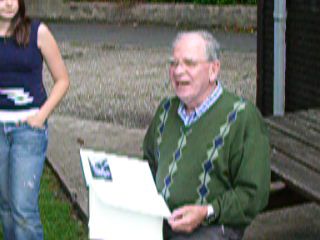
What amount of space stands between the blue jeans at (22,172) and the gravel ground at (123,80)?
3.92 metres

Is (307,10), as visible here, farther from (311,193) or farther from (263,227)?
(311,193)

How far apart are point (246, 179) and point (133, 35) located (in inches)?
456

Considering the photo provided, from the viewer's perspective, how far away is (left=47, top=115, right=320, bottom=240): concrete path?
19.1ft

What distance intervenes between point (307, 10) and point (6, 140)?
3.28 metres

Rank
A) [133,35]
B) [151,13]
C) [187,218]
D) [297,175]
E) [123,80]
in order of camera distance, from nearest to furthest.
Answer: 1. [187,218]
2. [297,175]
3. [123,80]
4. [133,35]
5. [151,13]

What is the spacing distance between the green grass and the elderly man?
2380 millimetres

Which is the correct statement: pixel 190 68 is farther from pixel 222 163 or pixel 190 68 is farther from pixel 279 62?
pixel 279 62

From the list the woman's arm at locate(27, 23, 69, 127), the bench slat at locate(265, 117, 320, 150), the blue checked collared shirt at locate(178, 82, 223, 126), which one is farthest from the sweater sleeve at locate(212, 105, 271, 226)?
the woman's arm at locate(27, 23, 69, 127)

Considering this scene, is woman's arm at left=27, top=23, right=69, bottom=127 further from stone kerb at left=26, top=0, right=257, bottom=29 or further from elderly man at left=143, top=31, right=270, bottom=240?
stone kerb at left=26, top=0, right=257, bottom=29

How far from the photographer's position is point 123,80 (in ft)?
35.3

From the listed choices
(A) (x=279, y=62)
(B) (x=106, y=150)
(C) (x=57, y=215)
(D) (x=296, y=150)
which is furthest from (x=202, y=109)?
(B) (x=106, y=150)

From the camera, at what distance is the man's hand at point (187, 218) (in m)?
3.13

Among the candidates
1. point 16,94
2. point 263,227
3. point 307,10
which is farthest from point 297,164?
point 307,10

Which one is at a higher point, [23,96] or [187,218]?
[23,96]
